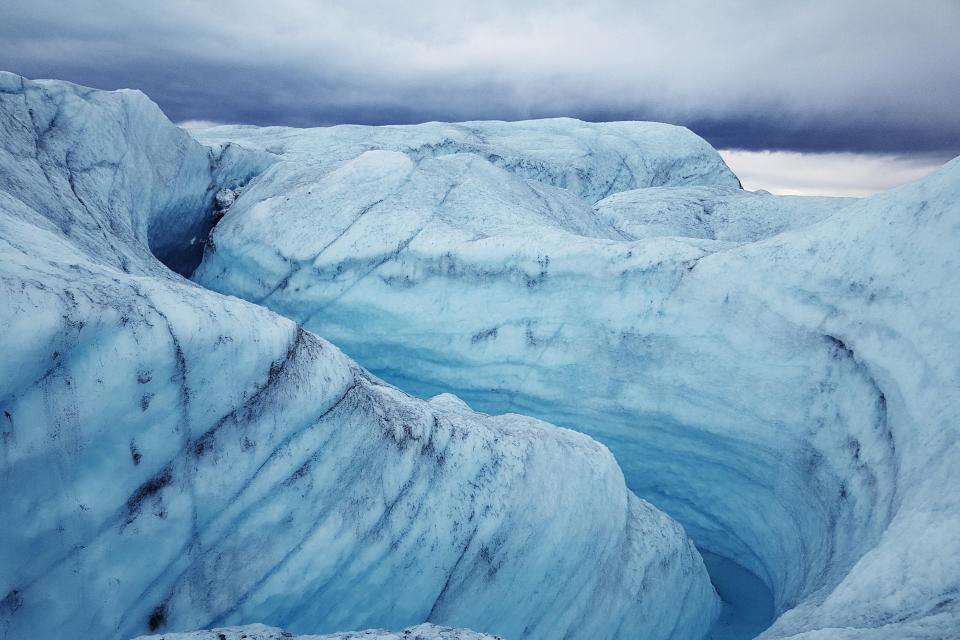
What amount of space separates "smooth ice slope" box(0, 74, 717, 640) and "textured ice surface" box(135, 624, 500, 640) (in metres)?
0.36

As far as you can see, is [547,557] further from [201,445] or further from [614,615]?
[201,445]

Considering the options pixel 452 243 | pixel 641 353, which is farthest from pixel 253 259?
pixel 641 353

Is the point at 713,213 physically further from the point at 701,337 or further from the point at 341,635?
the point at 341,635

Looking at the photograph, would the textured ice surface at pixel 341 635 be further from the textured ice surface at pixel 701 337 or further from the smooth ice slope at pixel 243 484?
the textured ice surface at pixel 701 337

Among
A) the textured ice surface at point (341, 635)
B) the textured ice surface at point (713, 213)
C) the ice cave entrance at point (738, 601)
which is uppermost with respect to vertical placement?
the textured ice surface at point (713, 213)

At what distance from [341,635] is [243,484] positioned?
2.31ft

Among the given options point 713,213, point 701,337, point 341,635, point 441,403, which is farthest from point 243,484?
point 713,213

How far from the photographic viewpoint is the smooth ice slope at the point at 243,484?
1857 millimetres

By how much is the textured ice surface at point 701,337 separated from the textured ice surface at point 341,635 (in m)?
1.19

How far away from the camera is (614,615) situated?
3627 millimetres

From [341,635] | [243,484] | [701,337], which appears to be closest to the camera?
[341,635]

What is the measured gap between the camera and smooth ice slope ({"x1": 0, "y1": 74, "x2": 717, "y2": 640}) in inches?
73.1

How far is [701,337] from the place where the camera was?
185 inches

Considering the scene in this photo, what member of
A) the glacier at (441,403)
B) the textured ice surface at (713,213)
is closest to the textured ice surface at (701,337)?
the glacier at (441,403)
